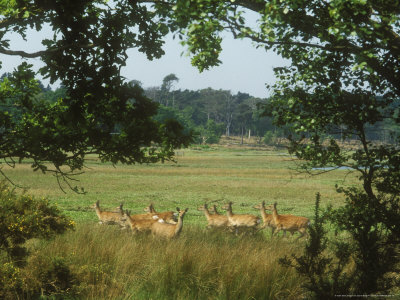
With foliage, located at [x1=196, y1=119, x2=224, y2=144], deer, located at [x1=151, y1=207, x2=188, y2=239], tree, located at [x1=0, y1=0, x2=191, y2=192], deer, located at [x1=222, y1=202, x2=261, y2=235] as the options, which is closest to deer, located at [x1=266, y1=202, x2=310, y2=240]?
deer, located at [x1=222, y1=202, x2=261, y2=235]

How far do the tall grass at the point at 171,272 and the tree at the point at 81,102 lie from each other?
226 centimetres

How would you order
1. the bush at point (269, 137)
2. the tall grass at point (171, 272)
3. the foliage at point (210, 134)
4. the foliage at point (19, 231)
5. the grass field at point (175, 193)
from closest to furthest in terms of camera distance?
the foliage at point (19, 231) < the tall grass at point (171, 272) < the grass field at point (175, 193) < the foliage at point (210, 134) < the bush at point (269, 137)

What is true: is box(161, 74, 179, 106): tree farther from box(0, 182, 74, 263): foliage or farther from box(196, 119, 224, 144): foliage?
box(0, 182, 74, 263): foliage

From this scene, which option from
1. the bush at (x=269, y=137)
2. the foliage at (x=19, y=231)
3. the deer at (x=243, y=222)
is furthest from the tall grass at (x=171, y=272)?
the bush at (x=269, y=137)

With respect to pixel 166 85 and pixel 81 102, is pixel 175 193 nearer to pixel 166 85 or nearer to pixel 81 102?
pixel 81 102

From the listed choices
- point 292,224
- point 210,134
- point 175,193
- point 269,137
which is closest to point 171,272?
point 292,224

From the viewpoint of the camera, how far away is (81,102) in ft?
19.2

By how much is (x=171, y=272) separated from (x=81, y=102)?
12.0 ft

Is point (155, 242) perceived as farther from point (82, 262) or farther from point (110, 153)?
point (110, 153)

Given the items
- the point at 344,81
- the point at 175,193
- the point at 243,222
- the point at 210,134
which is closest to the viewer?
the point at 344,81

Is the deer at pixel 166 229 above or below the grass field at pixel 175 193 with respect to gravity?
above

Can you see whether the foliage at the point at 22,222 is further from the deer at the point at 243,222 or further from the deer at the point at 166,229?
the deer at the point at 243,222

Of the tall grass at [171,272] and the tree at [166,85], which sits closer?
the tall grass at [171,272]

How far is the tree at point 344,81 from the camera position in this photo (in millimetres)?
6434
